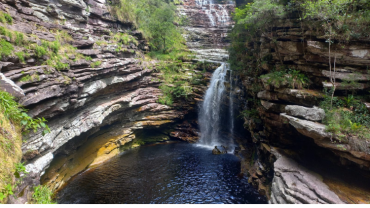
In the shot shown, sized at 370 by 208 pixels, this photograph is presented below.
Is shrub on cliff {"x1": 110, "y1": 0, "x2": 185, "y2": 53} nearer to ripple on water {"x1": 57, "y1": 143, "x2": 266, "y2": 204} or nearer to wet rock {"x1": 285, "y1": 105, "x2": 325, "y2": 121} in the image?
ripple on water {"x1": 57, "y1": 143, "x2": 266, "y2": 204}

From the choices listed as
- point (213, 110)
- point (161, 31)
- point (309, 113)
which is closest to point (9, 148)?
point (309, 113)

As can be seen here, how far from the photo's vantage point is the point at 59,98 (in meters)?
10.5

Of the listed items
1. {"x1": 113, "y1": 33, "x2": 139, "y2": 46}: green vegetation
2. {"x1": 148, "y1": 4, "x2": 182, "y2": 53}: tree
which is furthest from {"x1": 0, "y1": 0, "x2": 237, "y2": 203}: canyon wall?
{"x1": 148, "y1": 4, "x2": 182, "y2": 53}: tree

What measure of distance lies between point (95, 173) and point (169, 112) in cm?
924

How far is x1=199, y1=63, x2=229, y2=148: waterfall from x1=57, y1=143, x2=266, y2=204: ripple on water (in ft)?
12.2

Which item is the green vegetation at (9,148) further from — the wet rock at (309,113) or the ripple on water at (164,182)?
the wet rock at (309,113)

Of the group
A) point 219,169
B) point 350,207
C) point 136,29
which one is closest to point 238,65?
point 219,169

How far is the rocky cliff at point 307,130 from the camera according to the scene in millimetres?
7207

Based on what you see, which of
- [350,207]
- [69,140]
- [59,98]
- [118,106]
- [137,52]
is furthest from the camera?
[137,52]

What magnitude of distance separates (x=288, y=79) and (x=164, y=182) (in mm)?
9973

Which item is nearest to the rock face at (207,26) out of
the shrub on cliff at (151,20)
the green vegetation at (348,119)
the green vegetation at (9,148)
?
the shrub on cliff at (151,20)

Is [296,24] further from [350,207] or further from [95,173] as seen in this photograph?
[95,173]

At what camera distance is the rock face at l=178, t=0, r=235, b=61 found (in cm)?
2605

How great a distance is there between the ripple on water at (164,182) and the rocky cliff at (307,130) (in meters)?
1.93
